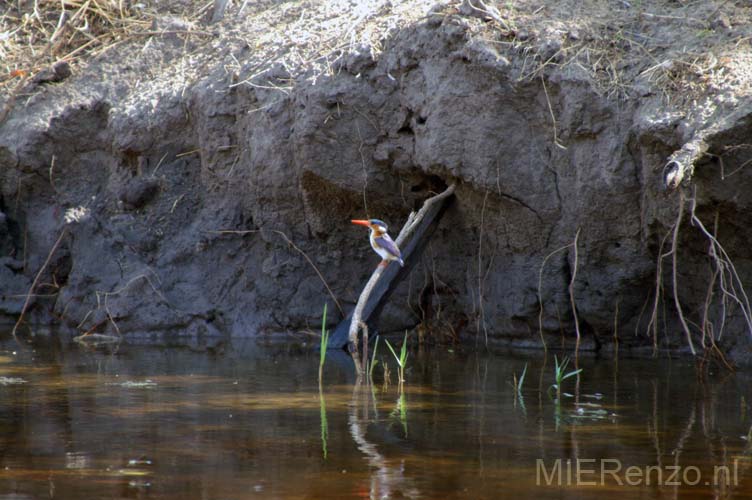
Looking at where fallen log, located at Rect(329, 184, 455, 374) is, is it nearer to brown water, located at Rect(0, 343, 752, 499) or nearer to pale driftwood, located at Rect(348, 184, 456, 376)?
pale driftwood, located at Rect(348, 184, 456, 376)

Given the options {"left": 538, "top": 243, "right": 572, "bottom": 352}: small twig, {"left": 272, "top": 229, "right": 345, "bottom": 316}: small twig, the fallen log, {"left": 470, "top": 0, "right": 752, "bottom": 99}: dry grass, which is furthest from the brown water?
{"left": 470, "top": 0, "right": 752, "bottom": 99}: dry grass

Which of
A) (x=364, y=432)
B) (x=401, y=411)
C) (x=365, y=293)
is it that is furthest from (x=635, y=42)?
(x=364, y=432)

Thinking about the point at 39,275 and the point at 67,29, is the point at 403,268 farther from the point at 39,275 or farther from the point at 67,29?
the point at 67,29

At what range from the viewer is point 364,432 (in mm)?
4363

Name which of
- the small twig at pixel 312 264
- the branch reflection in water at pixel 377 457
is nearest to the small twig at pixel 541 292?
the small twig at pixel 312 264

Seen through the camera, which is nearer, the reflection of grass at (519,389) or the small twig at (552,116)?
the reflection of grass at (519,389)

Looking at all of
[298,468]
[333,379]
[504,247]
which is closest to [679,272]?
[504,247]

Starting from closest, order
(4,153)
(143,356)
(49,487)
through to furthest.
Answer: (49,487) → (143,356) → (4,153)

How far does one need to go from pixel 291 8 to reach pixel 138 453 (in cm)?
586

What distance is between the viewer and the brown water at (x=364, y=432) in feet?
11.6

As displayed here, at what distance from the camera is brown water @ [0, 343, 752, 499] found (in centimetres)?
355

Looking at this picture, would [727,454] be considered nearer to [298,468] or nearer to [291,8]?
[298,468]

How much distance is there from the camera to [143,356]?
693 cm

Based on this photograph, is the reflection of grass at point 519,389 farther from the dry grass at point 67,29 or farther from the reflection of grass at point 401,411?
the dry grass at point 67,29
